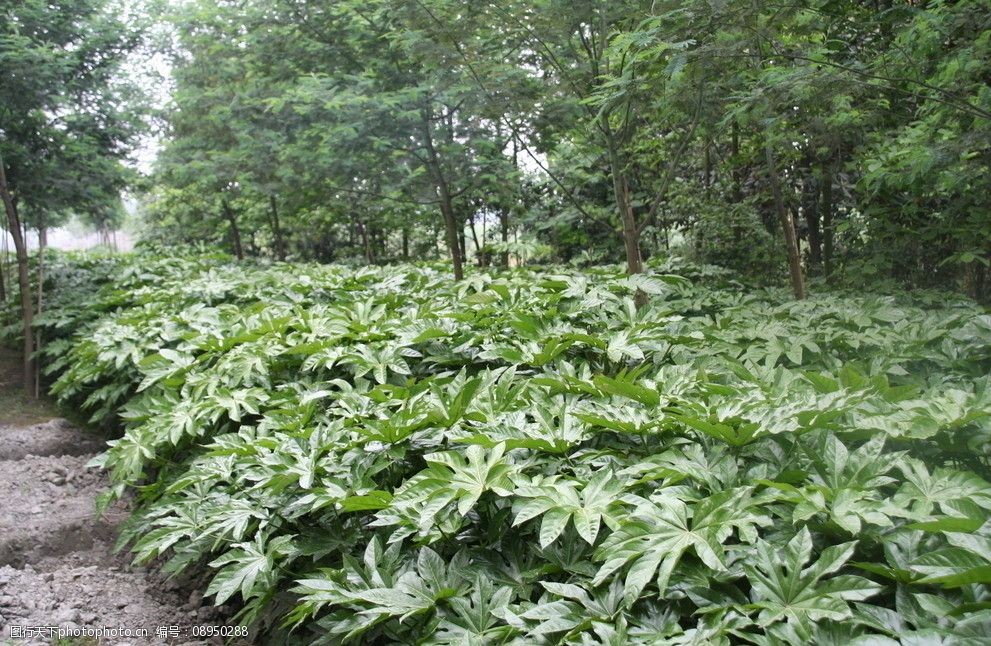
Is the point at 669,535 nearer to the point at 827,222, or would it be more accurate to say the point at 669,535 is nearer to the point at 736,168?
the point at 827,222

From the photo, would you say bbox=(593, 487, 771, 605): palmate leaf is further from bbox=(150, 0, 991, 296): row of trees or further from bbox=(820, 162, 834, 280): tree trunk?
bbox=(820, 162, 834, 280): tree trunk

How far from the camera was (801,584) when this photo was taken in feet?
4.39

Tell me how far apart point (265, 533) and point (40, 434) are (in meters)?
3.85

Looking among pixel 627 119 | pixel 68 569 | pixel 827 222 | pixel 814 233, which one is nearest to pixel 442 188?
pixel 627 119

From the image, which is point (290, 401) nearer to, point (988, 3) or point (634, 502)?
point (634, 502)

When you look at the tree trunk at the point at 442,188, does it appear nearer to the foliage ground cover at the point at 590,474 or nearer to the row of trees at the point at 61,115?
the foliage ground cover at the point at 590,474

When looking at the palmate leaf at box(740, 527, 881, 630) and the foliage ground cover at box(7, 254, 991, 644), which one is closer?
the palmate leaf at box(740, 527, 881, 630)

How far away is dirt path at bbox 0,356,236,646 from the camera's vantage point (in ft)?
8.29

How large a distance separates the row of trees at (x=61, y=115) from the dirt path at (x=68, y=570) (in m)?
2.06

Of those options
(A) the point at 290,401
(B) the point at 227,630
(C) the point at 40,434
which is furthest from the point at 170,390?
(C) the point at 40,434

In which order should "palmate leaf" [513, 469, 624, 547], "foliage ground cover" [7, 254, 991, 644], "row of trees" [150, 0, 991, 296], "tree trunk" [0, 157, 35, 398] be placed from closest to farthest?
"foliage ground cover" [7, 254, 991, 644], "palmate leaf" [513, 469, 624, 547], "row of trees" [150, 0, 991, 296], "tree trunk" [0, 157, 35, 398]

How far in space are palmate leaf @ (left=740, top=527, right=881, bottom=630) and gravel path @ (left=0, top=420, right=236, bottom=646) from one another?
1.99 metres

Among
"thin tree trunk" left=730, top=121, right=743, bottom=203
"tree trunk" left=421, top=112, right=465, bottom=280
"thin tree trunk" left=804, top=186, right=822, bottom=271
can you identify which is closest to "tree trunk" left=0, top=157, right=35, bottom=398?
"tree trunk" left=421, top=112, right=465, bottom=280

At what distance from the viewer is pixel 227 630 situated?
7.78 ft
